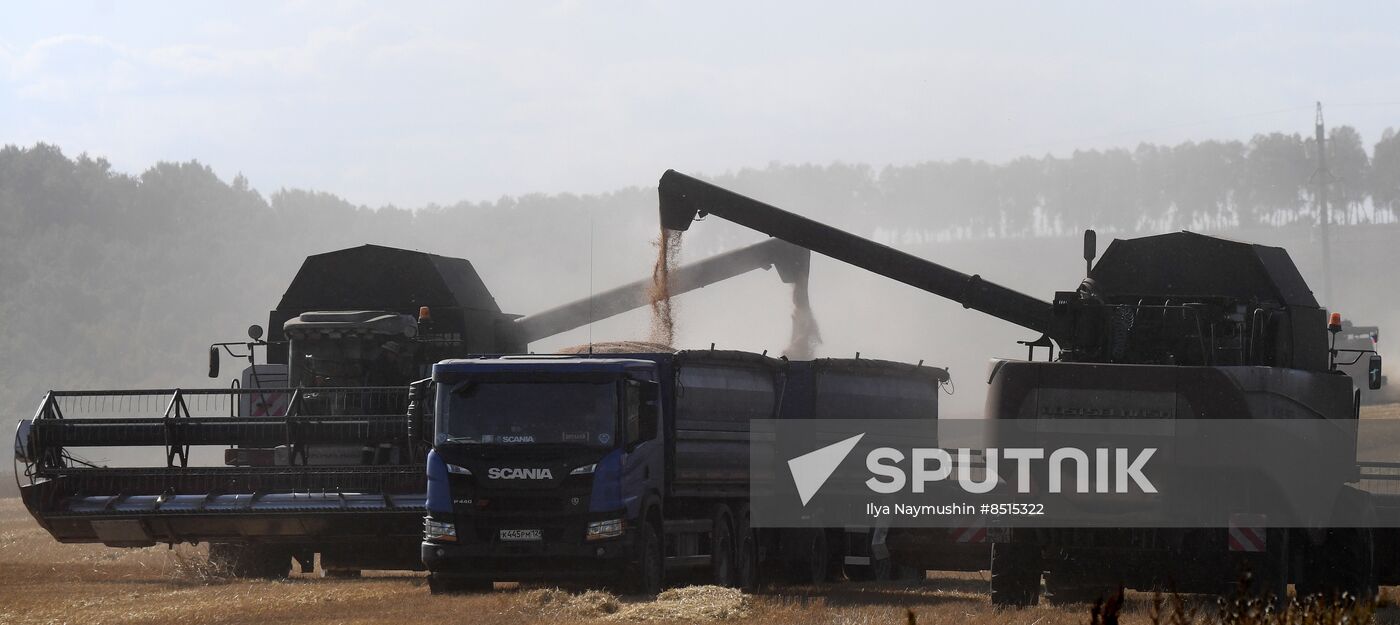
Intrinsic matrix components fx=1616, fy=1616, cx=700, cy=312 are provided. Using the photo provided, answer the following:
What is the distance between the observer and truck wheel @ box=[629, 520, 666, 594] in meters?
18.0

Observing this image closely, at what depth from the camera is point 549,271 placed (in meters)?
95.3

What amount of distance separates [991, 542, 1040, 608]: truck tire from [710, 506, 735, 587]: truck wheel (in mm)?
4681

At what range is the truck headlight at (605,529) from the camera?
Answer: 17531mm

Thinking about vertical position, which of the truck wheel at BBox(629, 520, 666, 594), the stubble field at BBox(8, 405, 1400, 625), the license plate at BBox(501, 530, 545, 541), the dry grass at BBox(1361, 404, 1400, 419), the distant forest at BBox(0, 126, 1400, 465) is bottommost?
the stubble field at BBox(8, 405, 1400, 625)

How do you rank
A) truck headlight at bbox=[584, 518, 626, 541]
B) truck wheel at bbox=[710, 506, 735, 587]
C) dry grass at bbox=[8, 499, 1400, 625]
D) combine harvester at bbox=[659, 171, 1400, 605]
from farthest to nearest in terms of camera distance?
truck wheel at bbox=[710, 506, 735, 587]
truck headlight at bbox=[584, 518, 626, 541]
combine harvester at bbox=[659, 171, 1400, 605]
dry grass at bbox=[8, 499, 1400, 625]

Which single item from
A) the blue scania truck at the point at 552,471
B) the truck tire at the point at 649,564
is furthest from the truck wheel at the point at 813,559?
the truck tire at the point at 649,564

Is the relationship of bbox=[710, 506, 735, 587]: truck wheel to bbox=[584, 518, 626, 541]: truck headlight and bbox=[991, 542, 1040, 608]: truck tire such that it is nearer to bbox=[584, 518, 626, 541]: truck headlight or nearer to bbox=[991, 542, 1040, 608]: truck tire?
bbox=[584, 518, 626, 541]: truck headlight

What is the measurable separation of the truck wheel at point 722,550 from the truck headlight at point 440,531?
362 cm

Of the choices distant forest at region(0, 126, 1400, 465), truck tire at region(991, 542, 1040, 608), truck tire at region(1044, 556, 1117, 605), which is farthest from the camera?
distant forest at region(0, 126, 1400, 465)

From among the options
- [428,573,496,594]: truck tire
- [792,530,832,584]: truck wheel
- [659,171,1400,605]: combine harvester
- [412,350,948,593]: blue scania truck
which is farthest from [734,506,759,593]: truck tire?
[428,573,496,594]: truck tire

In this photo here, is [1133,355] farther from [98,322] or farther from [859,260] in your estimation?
[98,322]

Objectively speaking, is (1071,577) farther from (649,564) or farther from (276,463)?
(276,463)

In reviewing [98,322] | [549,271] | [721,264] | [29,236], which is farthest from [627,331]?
[29,236]

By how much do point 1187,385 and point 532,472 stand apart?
6.95 meters
